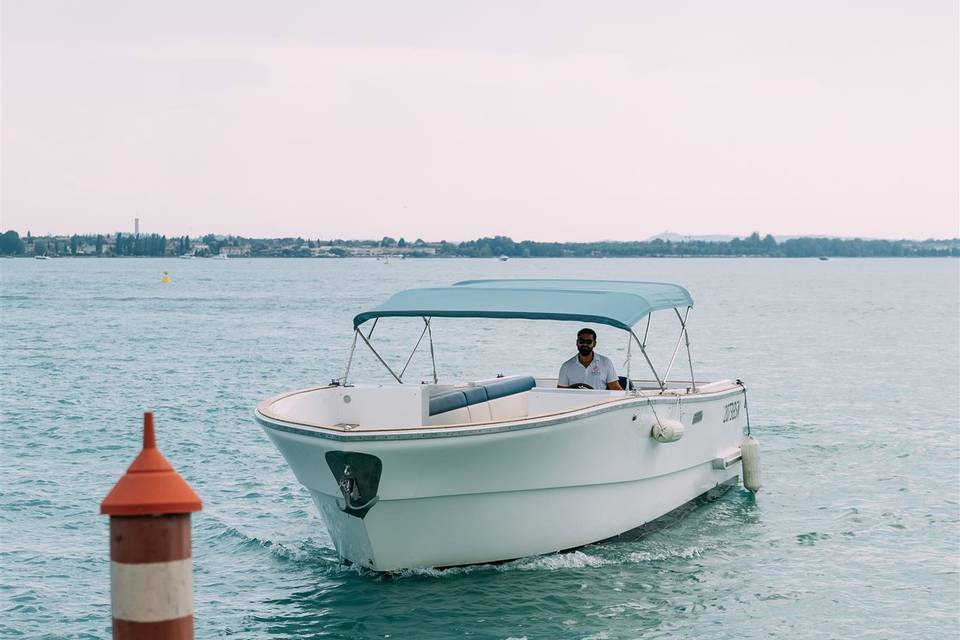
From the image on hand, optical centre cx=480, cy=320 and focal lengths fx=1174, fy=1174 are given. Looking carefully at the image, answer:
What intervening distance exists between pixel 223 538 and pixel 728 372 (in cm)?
2398

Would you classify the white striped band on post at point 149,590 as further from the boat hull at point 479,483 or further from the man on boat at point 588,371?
the man on boat at point 588,371

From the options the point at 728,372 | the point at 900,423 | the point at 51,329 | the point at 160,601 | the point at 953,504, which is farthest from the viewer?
the point at 51,329

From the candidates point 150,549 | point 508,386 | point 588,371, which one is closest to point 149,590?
point 150,549

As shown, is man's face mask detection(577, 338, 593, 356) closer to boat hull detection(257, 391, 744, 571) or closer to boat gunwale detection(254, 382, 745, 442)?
boat hull detection(257, 391, 744, 571)

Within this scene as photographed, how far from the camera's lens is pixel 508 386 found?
518 inches

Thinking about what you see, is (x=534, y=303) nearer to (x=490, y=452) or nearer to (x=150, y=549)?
(x=490, y=452)

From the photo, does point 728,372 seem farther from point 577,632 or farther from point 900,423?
point 577,632

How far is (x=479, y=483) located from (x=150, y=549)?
6.51 metres

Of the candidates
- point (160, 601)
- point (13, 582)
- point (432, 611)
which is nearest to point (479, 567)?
point (432, 611)

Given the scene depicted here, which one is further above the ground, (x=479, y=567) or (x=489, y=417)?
A: (x=489, y=417)

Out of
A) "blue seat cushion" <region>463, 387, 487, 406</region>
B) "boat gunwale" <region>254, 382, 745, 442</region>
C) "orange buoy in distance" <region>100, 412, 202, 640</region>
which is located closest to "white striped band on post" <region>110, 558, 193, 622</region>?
"orange buoy in distance" <region>100, 412, 202, 640</region>

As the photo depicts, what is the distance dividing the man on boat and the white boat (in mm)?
487

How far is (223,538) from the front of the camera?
1346 centimetres

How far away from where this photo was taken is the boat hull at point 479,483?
1027 centimetres
